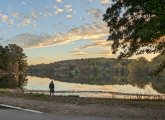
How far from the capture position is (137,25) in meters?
26.5

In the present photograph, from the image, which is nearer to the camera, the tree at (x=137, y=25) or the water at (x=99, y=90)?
the tree at (x=137, y=25)

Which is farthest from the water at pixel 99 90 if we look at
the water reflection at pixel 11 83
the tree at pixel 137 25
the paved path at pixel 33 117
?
the paved path at pixel 33 117

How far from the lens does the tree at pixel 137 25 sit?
22.6 metres

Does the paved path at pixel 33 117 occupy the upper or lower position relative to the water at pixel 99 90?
lower

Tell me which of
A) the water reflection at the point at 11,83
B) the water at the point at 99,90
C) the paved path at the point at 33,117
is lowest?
the paved path at the point at 33,117

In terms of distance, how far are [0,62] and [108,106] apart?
17586cm

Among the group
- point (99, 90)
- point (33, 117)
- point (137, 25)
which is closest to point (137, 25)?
point (137, 25)

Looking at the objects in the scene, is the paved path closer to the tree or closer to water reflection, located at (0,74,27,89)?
the tree

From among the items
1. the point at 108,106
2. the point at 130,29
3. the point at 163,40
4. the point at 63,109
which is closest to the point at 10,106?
the point at 63,109

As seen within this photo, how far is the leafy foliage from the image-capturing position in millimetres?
22594

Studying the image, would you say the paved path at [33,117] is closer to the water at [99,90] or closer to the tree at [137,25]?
the tree at [137,25]

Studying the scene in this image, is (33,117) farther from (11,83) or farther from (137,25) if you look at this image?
(11,83)

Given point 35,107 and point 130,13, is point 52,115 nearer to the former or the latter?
point 35,107

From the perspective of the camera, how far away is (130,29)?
2870 centimetres
